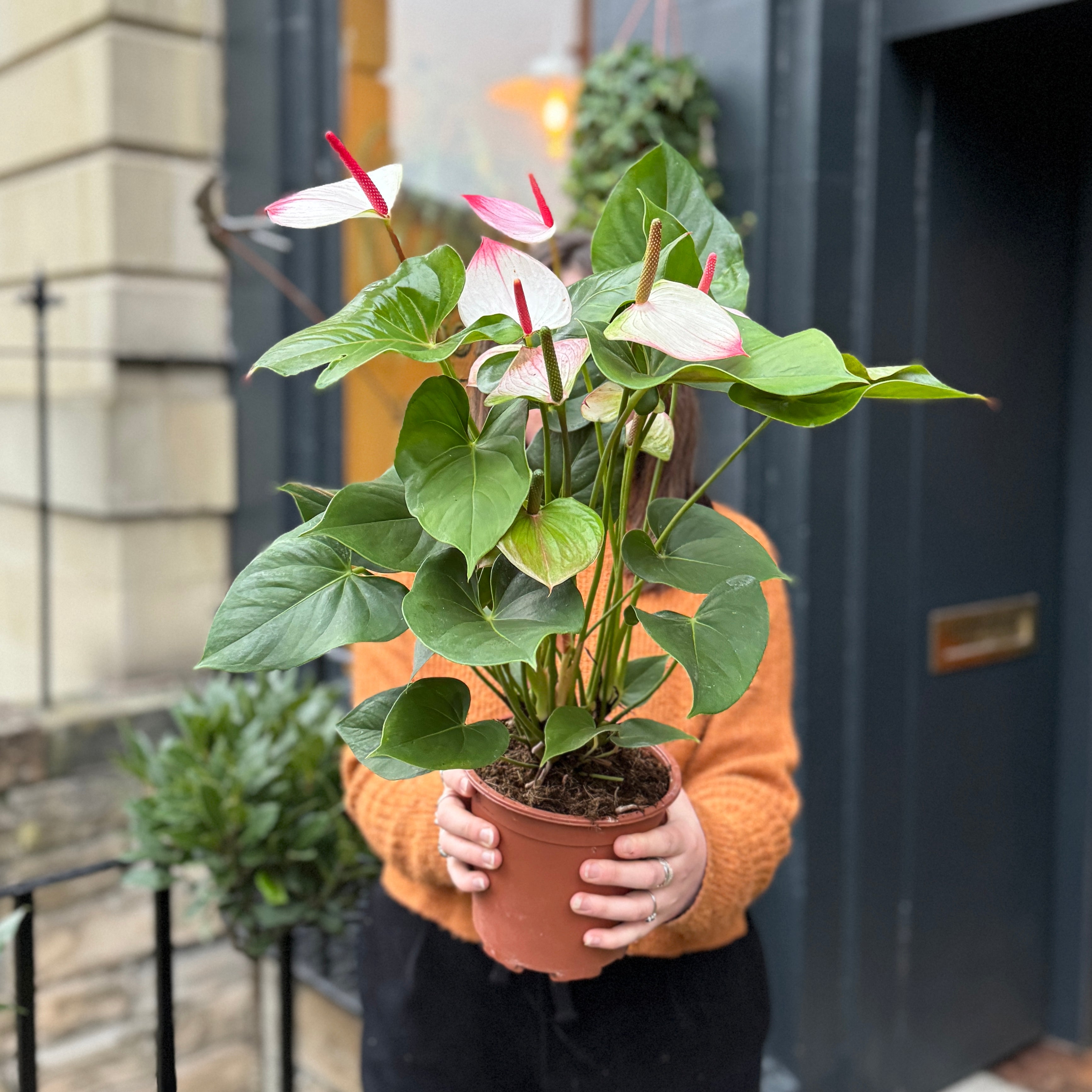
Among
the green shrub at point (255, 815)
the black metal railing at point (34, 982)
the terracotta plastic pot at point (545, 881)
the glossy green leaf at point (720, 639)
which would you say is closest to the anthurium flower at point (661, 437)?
the glossy green leaf at point (720, 639)

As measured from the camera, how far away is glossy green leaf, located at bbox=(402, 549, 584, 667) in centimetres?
65

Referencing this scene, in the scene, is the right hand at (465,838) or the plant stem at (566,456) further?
the right hand at (465,838)

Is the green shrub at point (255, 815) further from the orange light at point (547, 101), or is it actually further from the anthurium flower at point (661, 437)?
the orange light at point (547, 101)

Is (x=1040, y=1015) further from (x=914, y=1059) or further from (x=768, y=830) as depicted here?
(x=768, y=830)

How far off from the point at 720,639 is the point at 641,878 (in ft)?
0.99

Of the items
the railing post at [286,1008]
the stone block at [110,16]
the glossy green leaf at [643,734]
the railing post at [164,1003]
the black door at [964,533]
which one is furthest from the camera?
the stone block at [110,16]

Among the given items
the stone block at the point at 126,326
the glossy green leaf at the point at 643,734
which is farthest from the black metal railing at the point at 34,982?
the stone block at the point at 126,326

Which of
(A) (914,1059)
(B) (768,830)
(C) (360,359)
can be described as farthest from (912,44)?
(A) (914,1059)

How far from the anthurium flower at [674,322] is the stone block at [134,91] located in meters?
3.02

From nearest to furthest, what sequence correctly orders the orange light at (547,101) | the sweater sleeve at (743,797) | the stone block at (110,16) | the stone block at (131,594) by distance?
the sweater sleeve at (743,797)
the orange light at (547,101)
the stone block at (110,16)
the stone block at (131,594)

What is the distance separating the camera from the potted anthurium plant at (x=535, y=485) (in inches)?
25.5

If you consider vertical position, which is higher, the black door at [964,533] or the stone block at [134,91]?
the stone block at [134,91]

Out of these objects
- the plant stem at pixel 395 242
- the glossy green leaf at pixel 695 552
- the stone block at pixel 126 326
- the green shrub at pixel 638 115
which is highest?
the green shrub at pixel 638 115

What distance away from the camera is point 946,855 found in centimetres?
246
